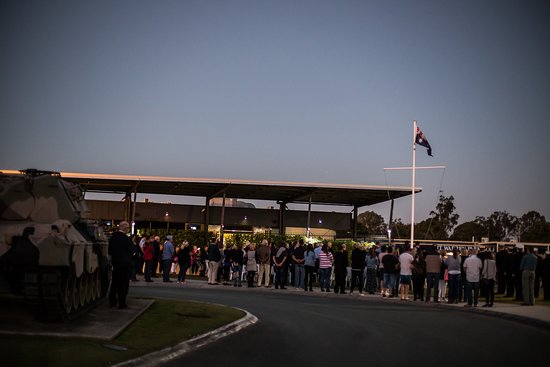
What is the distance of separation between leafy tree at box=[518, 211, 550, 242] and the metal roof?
1858 inches

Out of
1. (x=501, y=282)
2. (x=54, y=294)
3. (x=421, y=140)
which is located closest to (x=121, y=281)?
(x=54, y=294)

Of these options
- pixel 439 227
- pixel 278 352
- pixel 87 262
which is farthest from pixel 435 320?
pixel 439 227

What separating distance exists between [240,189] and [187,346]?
123 feet

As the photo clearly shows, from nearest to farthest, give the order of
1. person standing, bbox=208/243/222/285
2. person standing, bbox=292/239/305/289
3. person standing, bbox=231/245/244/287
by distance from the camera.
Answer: person standing, bbox=292/239/305/289, person standing, bbox=208/243/222/285, person standing, bbox=231/245/244/287

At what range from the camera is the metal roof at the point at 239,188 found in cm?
4322

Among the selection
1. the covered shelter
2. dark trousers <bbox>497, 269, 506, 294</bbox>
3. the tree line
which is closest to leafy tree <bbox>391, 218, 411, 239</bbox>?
the tree line

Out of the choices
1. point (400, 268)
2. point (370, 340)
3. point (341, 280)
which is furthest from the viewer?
point (341, 280)

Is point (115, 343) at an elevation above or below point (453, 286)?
below

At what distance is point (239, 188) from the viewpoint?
159ft

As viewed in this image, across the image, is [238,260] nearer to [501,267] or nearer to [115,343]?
[501,267]

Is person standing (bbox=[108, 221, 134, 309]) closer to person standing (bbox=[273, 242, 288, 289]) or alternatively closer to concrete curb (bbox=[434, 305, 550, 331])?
concrete curb (bbox=[434, 305, 550, 331])

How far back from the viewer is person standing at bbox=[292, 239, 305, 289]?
29078 mm

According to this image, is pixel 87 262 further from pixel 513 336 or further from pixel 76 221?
pixel 513 336

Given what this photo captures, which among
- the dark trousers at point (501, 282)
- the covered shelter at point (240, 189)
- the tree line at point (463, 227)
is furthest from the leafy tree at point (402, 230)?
the dark trousers at point (501, 282)
